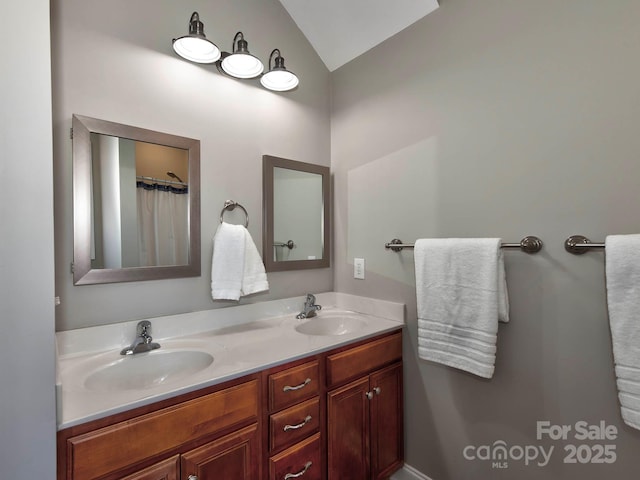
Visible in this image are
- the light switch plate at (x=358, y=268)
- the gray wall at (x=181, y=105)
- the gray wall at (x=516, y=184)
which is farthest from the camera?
the light switch plate at (x=358, y=268)

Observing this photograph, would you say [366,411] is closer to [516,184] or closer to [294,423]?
[294,423]

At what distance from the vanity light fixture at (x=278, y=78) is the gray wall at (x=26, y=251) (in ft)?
3.42

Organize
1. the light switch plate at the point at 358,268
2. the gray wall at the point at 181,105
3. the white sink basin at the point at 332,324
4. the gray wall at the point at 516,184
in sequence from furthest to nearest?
the light switch plate at the point at 358,268, the white sink basin at the point at 332,324, the gray wall at the point at 181,105, the gray wall at the point at 516,184

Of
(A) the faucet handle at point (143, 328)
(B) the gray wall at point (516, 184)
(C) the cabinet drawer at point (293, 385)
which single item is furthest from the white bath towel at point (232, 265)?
(B) the gray wall at point (516, 184)

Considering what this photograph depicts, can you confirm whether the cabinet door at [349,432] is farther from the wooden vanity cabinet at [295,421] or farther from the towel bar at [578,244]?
the towel bar at [578,244]

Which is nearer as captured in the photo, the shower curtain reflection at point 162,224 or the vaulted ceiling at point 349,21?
the shower curtain reflection at point 162,224

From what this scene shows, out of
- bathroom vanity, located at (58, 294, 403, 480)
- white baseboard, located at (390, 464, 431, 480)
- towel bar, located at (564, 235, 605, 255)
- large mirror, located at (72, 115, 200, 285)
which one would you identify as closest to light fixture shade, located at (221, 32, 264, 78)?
large mirror, located at (72, 115, 200, 285)

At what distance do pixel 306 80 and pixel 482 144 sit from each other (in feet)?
3.65

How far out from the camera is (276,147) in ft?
5.94

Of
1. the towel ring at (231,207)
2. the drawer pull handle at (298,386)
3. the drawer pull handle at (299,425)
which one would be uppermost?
the towel ring at (231,207)

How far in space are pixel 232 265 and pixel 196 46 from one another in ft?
3.25

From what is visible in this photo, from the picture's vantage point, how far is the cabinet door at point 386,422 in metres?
1.53

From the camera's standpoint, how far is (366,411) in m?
1.49

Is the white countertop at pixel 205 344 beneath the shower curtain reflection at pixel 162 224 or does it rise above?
beneath
